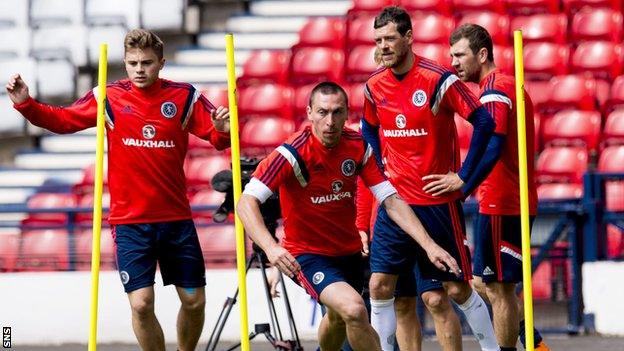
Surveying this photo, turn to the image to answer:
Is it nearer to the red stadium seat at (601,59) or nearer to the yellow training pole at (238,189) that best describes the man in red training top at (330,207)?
the yellow training pole at (238,189)

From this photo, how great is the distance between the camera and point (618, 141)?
1619 cm

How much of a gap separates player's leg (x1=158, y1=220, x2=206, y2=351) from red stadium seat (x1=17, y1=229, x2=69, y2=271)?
174 inches

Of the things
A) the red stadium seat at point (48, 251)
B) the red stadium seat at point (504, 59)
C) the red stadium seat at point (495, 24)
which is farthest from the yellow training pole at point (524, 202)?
the red stadium seat at point (495, 24)

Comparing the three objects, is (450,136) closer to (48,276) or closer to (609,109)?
(48,276)

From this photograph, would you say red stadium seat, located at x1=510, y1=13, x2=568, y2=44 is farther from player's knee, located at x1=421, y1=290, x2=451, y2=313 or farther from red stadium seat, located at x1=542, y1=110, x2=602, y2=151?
player's knee, located at x1=421, y1=290, x2=451, y2=313

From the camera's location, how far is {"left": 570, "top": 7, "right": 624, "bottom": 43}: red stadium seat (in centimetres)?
1759

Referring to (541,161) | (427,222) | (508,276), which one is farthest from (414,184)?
(541,161)

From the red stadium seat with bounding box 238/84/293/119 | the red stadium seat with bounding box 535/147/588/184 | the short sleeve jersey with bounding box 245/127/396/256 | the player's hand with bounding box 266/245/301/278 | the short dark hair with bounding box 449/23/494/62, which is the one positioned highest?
the red stadium seat with bounding box 238/84/293/119

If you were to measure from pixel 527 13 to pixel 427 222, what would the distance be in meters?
8.69

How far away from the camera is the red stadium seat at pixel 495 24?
1781cm

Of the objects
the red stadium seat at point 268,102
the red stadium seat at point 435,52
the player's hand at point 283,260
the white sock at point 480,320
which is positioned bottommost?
the white sock at point 480,320

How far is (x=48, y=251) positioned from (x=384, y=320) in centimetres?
522

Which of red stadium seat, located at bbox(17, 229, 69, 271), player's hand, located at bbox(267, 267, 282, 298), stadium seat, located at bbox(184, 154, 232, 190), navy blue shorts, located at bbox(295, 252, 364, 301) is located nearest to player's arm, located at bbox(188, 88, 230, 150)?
navy blue shorts, located at bbox(295, 252, 364, 301)

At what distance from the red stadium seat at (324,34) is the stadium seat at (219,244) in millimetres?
4686
